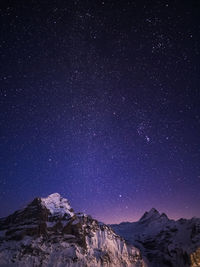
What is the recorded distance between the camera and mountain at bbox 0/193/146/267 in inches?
5782

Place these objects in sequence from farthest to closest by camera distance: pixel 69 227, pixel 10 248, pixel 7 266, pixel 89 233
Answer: pixel 89 233 → pixel 69 227 → pixel 10 248 → pixel 7 266

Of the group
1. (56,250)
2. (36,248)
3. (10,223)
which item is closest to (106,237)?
(56,250)

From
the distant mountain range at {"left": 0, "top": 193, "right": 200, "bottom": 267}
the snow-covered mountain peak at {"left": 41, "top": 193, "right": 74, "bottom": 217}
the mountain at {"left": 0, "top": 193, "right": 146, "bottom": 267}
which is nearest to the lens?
the mountain at {"left": 0, "top": 193, "right": 146, "bottom": 267}

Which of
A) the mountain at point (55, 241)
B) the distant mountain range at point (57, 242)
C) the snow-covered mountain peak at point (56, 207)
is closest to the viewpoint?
the mountain at point (55, 241)

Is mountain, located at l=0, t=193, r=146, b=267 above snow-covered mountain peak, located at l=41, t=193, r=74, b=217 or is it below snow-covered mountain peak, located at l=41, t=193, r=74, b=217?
below

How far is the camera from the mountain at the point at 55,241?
147 meters

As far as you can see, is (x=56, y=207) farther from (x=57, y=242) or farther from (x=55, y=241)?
(x=57, y=242)

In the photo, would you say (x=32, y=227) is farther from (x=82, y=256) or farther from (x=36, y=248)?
(x=82, y=256)

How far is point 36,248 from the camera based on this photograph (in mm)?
152125

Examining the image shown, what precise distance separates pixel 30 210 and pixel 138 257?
101m

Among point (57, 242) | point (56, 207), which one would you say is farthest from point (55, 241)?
point (56, 207)

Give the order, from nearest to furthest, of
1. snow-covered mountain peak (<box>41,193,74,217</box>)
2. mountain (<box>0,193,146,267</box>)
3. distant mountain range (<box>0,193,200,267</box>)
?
mountain (<box>0,193,146,267</box>)
distant mountain range (<box>0,193,200,267</box>)
snow-covered mountain peak (<box>41,193,74,217</box>)

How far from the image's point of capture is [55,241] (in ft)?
533

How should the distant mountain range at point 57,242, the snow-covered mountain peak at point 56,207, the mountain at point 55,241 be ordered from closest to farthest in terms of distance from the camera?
the mountain at point 55,241 → the distant mountain range at point 57,242 → the snow-covered mountain peak at point 56,207
